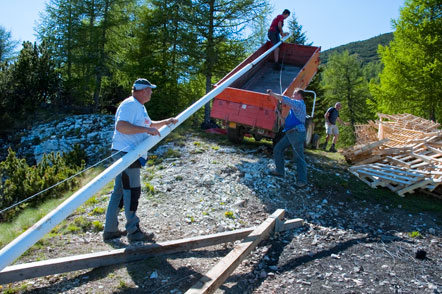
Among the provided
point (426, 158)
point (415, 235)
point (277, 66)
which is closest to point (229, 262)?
point (415, 235)

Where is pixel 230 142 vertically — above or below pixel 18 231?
above

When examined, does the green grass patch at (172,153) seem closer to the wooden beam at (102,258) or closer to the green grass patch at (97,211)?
the green grass patch at (97,211)

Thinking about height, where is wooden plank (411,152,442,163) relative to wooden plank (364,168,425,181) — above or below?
above

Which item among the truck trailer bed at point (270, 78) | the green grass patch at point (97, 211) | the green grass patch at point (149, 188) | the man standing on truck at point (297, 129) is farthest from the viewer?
the truck trailer bed at point (270, 78)

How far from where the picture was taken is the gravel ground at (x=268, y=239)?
404 cm

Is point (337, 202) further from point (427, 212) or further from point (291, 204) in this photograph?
point (427, 212)

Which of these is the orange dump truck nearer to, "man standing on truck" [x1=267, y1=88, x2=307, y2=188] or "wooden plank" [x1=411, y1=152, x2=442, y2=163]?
"man standing on truck" [x1=267, y1=88, x2=307, y2=188]

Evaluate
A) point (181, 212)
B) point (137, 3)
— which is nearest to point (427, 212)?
point (181, 212)

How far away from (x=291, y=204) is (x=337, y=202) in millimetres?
1059

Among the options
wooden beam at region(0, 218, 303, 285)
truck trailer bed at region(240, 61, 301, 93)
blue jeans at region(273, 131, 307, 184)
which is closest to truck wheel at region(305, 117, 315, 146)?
truck trailer bed at region(240, 61, 301, 93)

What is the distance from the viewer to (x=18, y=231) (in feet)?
18.4

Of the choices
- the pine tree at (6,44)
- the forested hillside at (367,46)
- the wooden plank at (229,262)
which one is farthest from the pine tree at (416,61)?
the forested hillside at (367,46)

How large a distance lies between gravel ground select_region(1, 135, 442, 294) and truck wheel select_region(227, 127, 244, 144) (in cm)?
135

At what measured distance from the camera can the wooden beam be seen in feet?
11.7
